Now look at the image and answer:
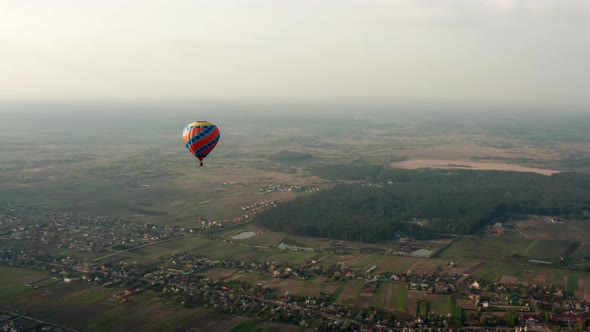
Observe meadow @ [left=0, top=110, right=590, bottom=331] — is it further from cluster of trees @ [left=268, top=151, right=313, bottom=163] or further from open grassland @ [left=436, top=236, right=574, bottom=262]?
cluster of trees @ [left=268, top=151, right=313, bottom=163]

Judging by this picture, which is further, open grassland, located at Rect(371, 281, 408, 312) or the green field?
the green field

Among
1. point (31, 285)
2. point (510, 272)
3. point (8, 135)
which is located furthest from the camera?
point (8, 135)

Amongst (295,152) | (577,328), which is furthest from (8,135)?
(577,328)

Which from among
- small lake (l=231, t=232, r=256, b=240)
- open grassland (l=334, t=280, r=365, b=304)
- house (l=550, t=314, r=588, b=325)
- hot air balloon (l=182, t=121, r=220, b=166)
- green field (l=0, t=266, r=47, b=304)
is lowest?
green field (l=0, t=266, r=47, b=304)

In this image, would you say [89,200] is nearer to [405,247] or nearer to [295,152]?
[405,247]

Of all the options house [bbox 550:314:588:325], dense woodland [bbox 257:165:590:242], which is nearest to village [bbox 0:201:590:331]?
house [bbox 550:314:588:325]

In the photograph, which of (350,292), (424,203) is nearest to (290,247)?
(350,292)
